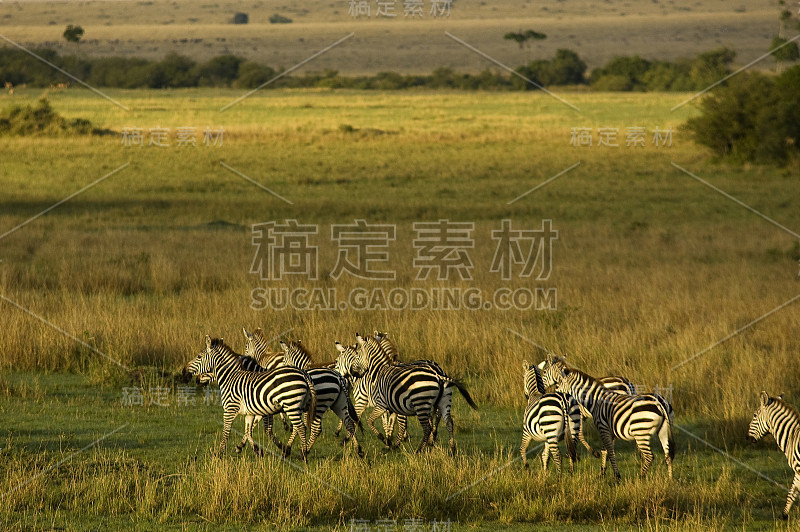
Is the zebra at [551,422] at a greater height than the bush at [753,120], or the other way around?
the bush at [753,120]

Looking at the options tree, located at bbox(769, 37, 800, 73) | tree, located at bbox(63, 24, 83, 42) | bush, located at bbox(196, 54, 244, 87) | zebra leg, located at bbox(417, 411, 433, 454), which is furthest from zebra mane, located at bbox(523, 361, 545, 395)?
tree, located at bbox(63, 24, 83, 42)

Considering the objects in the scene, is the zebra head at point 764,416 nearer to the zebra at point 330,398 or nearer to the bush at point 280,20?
the zebra at point 330,398

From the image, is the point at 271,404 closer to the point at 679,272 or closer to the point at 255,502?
the point at 255,502

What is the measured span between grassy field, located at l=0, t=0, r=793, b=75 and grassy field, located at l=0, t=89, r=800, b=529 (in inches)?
4144

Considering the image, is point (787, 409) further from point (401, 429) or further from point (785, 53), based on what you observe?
point (785, 53)

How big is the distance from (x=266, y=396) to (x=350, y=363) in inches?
73.9

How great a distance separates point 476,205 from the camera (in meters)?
29.5

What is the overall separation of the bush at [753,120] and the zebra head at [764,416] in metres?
32.8

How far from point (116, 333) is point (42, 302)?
2.54m

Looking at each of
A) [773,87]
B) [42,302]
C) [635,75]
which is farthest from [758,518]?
[635,75]

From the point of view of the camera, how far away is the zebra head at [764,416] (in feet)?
24.7

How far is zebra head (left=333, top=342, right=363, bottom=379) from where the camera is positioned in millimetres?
9750

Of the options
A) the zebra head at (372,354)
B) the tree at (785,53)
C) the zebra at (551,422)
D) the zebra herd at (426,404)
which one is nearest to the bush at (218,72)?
the tree at (785,53)

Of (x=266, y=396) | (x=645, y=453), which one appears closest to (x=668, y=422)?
(x=645, y=453)
